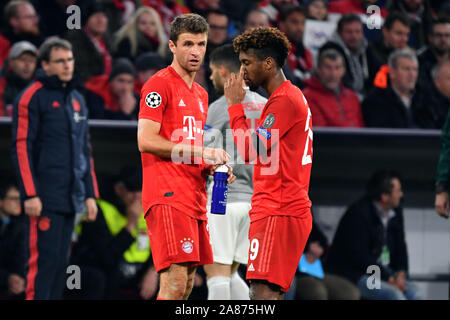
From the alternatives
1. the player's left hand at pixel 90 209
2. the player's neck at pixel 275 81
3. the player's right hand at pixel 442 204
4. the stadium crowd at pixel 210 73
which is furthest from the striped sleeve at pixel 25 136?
the player's right hand at pixel 442 204

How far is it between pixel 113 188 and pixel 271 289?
3.42 m

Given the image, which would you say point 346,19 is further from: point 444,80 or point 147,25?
point 147,25

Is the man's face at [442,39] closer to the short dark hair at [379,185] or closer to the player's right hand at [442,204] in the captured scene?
the short dark hair at [379,185]

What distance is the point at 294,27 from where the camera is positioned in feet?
28.1

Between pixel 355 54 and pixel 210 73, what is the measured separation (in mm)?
1762

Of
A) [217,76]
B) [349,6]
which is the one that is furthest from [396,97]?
[217,76]

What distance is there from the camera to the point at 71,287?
22.5ft

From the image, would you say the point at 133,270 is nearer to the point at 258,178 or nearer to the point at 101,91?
the point at 101,91

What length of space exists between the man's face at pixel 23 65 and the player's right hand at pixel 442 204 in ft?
12.6

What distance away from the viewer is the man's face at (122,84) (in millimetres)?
7570

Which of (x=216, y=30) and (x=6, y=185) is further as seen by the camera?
(x=216, y=30)

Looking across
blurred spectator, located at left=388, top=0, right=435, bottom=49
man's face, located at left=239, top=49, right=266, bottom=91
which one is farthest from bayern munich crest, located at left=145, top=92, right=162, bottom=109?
blurred spectator, located at left=388, top=0, right=435, bottom=49

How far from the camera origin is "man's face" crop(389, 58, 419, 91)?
8.25 metres

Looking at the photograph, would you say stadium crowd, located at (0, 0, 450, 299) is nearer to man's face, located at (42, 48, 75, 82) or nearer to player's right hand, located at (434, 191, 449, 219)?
man's face, located at (42, 48, 75, 82)
